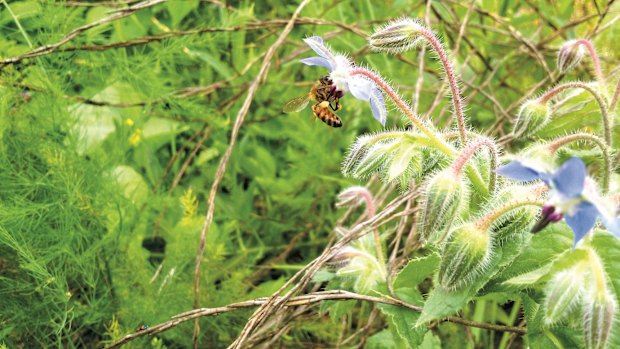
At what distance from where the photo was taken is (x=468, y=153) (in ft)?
3.63

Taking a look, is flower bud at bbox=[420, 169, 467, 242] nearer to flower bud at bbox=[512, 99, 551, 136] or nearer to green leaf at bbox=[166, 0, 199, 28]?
flower bud at bbox=[512, 99, 551, 136]

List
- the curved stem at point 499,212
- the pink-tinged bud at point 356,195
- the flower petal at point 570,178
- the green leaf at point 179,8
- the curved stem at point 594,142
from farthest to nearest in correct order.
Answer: the green leaf at point 179,8, the pink-tinged bud at point 356,195, the curved stem at point 594,142, the curved stem at point 499,212, the flower petal at point 570,178

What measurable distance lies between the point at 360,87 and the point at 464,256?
326 millimetres

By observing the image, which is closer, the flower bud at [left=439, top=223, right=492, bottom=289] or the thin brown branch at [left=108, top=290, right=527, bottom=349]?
the flower bud at [left=439, top=223, right=492, bottom=289]

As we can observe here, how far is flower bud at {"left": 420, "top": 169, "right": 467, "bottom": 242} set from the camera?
3.58ft

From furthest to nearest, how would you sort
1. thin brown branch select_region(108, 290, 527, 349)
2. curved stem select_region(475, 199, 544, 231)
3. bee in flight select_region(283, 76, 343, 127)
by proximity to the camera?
1. bee in flight select_region(283, 76, 343, 127)
2. thin brown branch select_region(108, 290, 527, 349)
3. curved stem select_region(475, 199, 544, 231)

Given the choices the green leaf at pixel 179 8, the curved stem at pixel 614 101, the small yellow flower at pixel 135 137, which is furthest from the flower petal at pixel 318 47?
the green leaf at pixel 179 8

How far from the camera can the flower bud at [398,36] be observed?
1.27m

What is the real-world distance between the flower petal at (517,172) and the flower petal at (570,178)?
0.03 m

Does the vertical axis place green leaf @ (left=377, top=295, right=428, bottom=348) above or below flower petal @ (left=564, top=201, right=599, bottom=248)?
below

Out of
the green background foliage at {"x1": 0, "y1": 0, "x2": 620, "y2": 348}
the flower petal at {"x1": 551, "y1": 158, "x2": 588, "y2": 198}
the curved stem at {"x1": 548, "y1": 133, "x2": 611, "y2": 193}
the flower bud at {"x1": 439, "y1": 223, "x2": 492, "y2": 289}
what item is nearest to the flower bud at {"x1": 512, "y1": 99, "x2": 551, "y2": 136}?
the curved stem at {"x1": 548, "y1": 133, "x2": 611, "y2": 193}

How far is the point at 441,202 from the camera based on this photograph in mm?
1091

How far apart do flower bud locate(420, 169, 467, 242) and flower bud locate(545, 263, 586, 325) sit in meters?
0.18

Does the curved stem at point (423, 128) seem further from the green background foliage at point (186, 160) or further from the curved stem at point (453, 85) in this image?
the green background foliage at point (186, 160)
